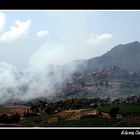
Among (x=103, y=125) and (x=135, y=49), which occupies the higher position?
(x=135, y=49)

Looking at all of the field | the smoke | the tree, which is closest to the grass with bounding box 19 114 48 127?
the field

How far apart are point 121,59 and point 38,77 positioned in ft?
1.61

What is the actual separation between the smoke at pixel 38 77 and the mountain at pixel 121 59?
0.10 metres

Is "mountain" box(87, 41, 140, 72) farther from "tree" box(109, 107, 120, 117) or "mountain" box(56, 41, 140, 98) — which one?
"tree" box(109, 107, 120, 117)

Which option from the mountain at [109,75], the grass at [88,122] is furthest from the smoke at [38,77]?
the grass at [88,122]

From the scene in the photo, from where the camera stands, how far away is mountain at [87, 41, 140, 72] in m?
3.89

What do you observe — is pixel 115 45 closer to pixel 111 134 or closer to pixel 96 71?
pixel 96 71

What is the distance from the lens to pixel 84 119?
3873mm

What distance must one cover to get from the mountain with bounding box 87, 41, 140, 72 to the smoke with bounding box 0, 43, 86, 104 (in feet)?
0.33

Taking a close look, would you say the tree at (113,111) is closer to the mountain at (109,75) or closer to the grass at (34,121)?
the mountain at (109,75)

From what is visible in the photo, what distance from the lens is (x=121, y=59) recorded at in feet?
12.8

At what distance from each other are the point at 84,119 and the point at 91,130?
8cm

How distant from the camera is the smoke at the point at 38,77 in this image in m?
3.90

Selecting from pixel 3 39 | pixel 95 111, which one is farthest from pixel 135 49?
pixel 3 39
